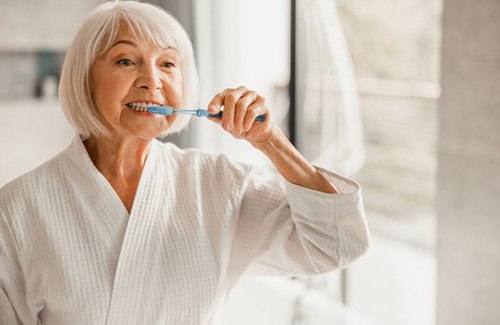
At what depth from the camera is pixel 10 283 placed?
1121 mm

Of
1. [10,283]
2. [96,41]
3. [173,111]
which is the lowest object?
[10,283]

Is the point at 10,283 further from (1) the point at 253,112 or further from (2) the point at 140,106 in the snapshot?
(1) the point at 253,112

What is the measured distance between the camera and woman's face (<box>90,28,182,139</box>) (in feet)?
3.77

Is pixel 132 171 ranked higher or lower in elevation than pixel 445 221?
higher

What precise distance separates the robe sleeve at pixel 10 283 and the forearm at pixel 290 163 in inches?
17.1

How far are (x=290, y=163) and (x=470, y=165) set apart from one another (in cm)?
68

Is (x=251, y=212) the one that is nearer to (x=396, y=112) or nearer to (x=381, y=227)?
(x=396, y=112)

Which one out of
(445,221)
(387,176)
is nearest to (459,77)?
(445,221)

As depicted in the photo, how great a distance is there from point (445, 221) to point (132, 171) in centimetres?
89

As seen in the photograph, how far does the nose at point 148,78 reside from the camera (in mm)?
1150

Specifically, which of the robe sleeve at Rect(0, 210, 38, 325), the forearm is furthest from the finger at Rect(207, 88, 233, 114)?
the robe sleeve at Rect(0, 210, 38, 325)

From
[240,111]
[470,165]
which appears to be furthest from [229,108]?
[470,165]

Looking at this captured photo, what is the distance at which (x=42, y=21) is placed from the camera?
336cm

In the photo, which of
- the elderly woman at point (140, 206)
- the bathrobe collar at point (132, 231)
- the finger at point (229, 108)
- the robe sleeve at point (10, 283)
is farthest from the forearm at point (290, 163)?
the robe sleeve at point (10, 283)
